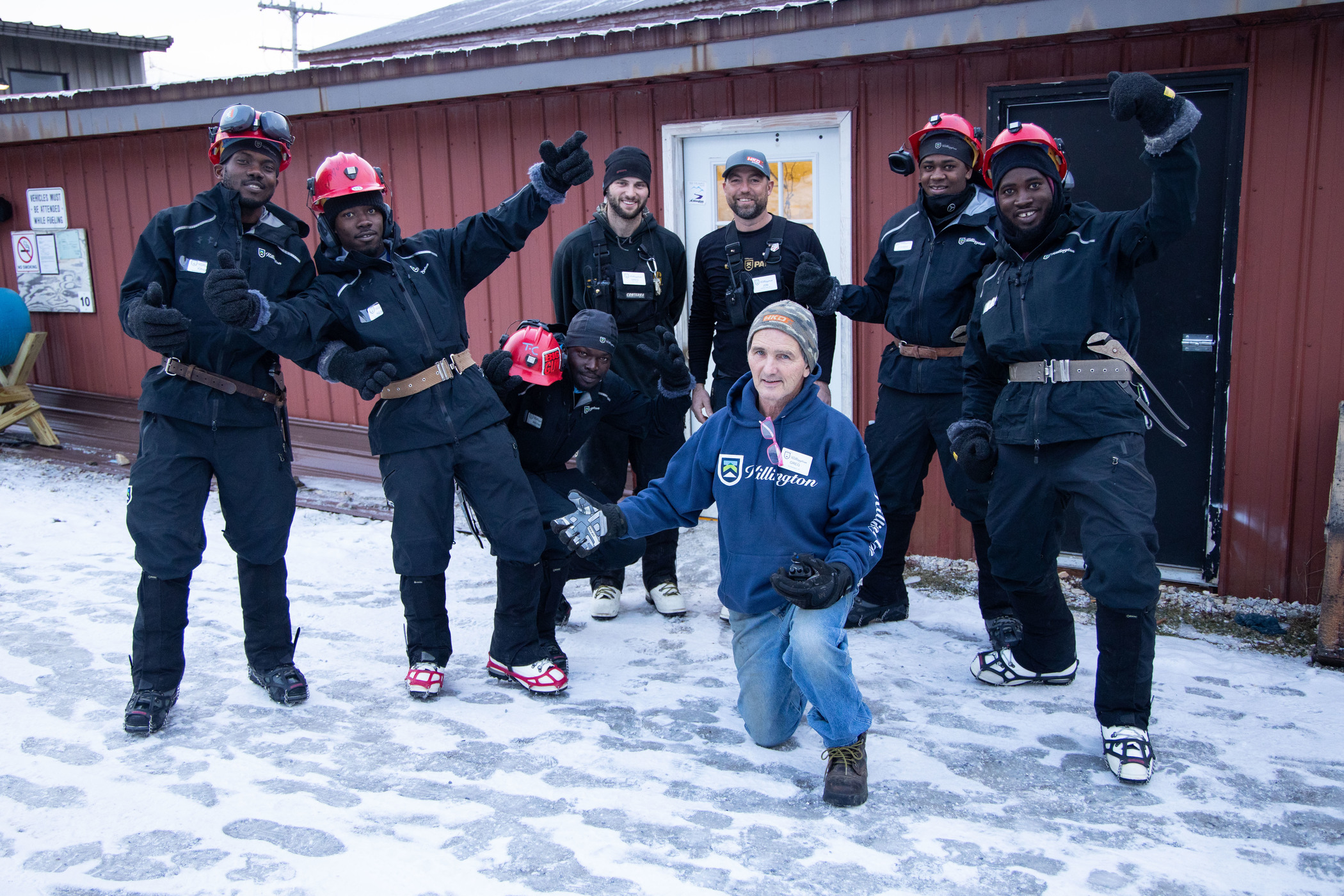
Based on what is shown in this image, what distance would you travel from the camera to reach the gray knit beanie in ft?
10.2

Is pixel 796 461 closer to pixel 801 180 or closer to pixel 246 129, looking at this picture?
pixel 246 129

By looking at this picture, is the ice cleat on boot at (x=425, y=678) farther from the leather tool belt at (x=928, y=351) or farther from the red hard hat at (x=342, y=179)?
→ the leather tool belt at (x=928, y=351)

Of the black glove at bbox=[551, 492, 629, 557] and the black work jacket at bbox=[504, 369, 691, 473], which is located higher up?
the black work jacket at bbox=[504, 369, 691, 473]

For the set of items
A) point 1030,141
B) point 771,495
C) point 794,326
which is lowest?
point 771,495

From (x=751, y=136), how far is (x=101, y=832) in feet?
14.7

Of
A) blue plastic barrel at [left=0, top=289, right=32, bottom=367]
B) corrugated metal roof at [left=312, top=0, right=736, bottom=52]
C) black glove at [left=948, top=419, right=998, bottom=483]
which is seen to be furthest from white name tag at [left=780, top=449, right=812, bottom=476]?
blue plastic barrel at [left=0, top=289, right=32, bottom=367]

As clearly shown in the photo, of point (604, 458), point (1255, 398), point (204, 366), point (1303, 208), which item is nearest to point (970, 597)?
Result: point (1255, 398)

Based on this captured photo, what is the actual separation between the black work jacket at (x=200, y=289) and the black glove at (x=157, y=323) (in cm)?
11

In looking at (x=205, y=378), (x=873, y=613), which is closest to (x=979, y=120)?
(x=873, y=613)

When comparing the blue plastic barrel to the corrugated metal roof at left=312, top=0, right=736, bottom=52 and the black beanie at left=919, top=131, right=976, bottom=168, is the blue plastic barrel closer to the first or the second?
the corrugated metal roof at left=312, top=0, right=736, bottom=52

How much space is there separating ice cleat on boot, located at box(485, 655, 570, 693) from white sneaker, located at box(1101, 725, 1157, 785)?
6.24 feet

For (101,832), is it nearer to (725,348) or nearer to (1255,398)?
(725,348)

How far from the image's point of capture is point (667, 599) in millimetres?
4602

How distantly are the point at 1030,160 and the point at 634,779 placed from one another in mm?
2333
